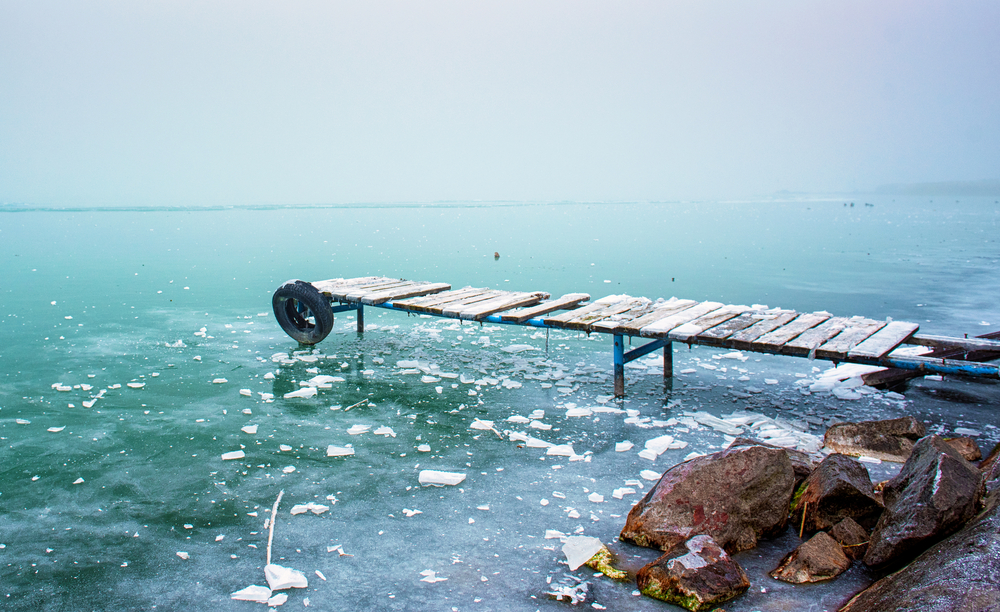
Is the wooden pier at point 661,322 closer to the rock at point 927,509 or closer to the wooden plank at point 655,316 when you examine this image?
the wooden plank at point 655,316

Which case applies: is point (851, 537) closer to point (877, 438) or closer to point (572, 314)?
point (877, 438)

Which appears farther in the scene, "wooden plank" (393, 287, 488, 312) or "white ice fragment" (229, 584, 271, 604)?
"wooden plank" (393, 287, 488, 312)

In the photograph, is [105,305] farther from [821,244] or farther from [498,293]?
[821,244]

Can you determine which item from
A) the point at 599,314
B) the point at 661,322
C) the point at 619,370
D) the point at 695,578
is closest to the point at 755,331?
the point at 661,322

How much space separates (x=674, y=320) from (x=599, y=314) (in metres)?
0.89

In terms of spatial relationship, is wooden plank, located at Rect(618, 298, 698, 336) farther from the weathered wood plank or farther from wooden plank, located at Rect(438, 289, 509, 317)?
wooden plank, located at Rect(438, 289, 509, 317)

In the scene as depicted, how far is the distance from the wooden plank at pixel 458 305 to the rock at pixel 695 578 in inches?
191

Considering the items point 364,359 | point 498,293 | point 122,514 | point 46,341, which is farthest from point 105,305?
point 122,514

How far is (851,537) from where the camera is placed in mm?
4160

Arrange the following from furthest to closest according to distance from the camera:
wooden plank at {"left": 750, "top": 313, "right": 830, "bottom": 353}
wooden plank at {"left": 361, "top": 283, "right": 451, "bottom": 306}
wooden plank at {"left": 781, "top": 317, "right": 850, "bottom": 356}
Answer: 1. wooden plank at {"left": 361, "top": 283, "right": 451, "bottom": 306}
2. wooden plank at {"left": 750, "top": 313, "right": 830, "bottom": 353}
3. wooden plank at {"left": 781, "top": 317, "right": 850, "bottom": 356}

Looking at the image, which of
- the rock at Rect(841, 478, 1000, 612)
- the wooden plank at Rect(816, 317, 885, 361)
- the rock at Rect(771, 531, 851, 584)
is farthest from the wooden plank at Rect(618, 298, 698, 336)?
the rock at Rect(841, 478, 1000, 612)

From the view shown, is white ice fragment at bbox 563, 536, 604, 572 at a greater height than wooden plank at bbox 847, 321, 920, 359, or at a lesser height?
lesser

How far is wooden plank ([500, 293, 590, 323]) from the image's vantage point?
8.03m

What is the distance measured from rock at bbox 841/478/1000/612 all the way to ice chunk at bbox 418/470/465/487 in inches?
107
